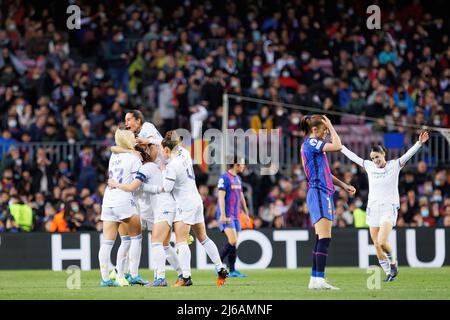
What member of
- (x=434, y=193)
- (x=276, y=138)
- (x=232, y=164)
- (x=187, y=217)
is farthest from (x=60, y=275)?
(x=434, y=193)

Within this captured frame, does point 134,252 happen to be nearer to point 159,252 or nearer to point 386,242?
point 159,252

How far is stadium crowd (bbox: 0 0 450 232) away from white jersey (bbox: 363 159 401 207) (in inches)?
249

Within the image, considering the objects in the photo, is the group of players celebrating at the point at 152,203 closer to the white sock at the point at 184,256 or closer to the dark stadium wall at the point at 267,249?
the white sock at the point at 184,256

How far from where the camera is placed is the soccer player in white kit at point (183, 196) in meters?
15.4

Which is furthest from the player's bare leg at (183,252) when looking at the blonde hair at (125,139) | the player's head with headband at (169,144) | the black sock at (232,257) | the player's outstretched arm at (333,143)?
the black sock at (232,257)

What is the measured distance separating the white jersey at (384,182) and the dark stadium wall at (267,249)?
475 cm

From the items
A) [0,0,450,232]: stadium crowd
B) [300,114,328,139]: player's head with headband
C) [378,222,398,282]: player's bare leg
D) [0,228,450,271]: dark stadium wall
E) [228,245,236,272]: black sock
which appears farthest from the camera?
[0,0,450,232]: stadium crowd

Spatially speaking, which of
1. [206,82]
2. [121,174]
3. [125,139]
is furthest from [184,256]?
[206,82]

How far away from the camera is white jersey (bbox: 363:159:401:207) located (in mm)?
17297

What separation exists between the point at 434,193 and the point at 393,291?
10495 millimetres

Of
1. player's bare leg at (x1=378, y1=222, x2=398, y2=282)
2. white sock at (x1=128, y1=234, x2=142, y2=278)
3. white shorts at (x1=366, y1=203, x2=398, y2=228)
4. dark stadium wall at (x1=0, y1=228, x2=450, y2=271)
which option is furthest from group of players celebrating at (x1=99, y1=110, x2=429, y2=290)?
dark stadium wall at (x1=0, y1=228, x2=450, y2=271)

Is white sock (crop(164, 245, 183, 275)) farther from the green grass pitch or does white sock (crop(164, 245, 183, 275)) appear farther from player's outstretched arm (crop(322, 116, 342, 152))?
player's outstretched arm (crop(322, 116, 342, 152))

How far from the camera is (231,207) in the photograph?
19.8 m

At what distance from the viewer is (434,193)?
81.3 feet
